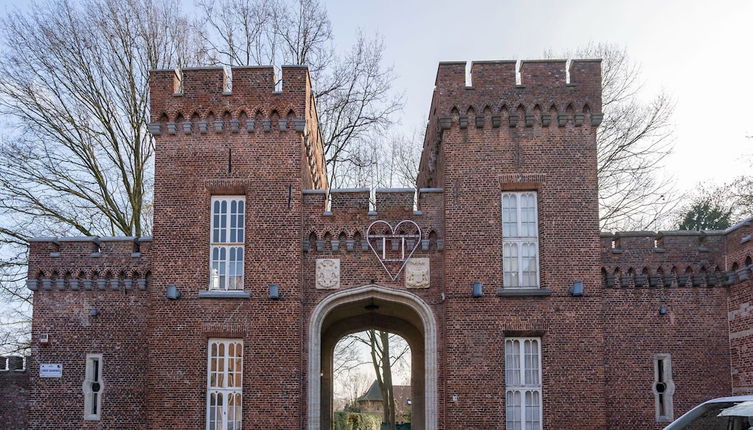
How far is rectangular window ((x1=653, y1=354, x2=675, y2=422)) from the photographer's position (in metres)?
18.5

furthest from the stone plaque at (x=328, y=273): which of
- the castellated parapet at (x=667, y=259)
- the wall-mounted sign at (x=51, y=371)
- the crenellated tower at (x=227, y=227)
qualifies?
the wall-mounted sign at (x=51, y=371)

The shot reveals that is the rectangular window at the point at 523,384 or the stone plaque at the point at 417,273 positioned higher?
the stone plaque at the point at 417,273

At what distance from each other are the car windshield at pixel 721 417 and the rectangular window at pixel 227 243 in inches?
422

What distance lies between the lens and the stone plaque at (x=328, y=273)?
60.5ft

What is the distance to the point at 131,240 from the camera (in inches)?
781

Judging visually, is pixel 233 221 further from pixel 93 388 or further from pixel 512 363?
pixel 512 363

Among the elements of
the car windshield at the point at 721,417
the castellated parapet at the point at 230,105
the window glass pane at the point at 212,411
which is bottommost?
the window glass pane at the point at 212,411

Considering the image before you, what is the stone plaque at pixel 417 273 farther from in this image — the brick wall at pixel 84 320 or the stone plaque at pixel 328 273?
the brick wall at pixel 84 320

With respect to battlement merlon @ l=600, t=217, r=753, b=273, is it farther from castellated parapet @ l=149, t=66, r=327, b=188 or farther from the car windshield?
the car windshield

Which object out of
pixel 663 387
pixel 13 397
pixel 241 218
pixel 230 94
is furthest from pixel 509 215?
pixel 13 397

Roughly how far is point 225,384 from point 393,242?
506cm

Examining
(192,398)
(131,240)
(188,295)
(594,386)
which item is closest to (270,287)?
(188,295)

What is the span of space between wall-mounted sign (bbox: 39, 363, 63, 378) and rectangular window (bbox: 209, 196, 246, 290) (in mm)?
4837

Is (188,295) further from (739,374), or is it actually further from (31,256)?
(739,374)
